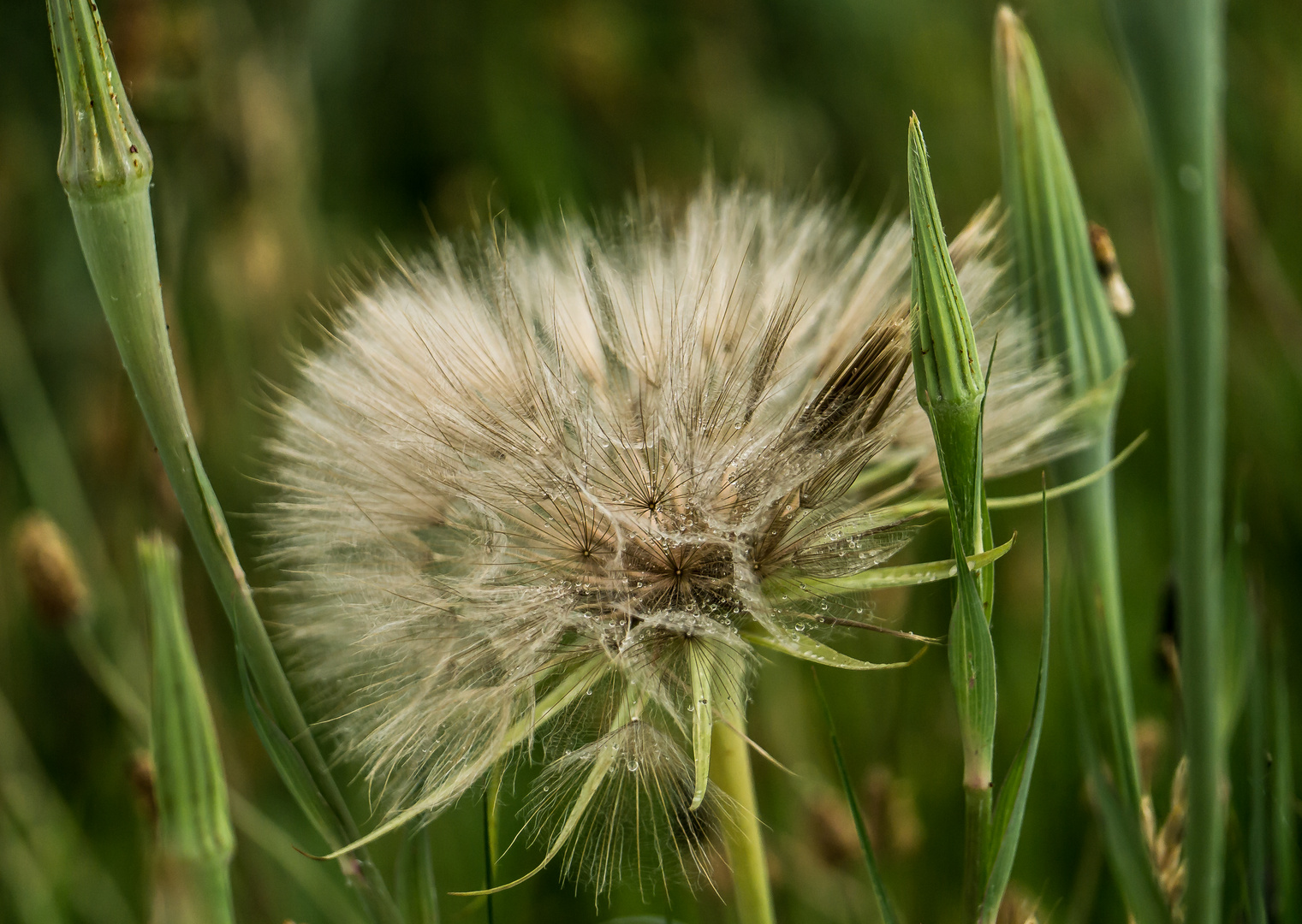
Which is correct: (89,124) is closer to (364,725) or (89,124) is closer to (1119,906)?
(364,725)

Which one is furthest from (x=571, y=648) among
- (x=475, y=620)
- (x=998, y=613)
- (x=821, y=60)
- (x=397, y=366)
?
(x=821, y=60)

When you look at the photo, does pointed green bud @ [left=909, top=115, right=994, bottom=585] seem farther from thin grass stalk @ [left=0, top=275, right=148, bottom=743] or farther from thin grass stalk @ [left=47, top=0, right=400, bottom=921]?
thin grass stalk @ [left=0, top=275, right=148, bottom=743]

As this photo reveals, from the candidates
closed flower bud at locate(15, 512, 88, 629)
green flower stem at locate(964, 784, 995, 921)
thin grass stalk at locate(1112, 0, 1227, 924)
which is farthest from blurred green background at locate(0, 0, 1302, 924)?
green flower stem at locate(964, 784, 995, 921)

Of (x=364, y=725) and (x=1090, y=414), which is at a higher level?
(x=1090, y=414)

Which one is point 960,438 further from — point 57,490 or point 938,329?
point 57,490

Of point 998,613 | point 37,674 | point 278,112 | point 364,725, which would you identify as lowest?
point 998,613

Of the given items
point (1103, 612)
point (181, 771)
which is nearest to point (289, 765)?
point (181, 771)

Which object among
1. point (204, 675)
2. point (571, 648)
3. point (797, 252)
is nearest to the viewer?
point (571, 648)
